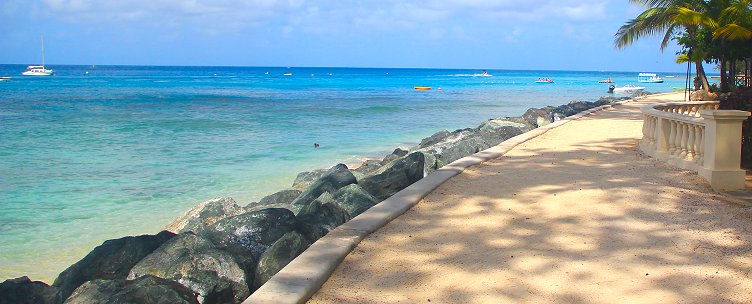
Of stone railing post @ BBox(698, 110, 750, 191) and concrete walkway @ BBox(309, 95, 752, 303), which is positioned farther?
stone railing post @ BBox(698, 110, 750, 191)

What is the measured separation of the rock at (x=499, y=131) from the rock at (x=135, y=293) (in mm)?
10378

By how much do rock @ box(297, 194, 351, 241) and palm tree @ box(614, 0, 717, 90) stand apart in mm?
20018

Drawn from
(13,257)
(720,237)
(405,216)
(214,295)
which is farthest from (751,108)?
(13,257)

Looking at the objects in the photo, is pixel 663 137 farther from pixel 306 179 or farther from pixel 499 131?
pixel 499 131

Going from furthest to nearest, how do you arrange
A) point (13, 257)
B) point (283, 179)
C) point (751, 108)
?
point (283, 179), point (751, 108), point (13, 257)

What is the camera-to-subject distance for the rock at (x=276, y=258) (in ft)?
16.6

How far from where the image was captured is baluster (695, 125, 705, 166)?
7895 millimetres

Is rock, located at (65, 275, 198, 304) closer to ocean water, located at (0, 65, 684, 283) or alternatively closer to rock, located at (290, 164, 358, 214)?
ocean water, located at (0, 65, 684, 283)

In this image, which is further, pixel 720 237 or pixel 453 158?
pixel 453 158

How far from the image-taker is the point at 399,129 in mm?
25422

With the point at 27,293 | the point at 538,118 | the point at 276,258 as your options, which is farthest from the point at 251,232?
the point at 538,118

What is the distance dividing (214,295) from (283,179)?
29.6 feet

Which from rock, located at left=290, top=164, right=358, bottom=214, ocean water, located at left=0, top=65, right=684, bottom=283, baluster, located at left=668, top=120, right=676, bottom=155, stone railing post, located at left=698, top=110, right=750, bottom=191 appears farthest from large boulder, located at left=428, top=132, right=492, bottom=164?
stone railing post, located at left=698, top=110, right=750, bottom=191

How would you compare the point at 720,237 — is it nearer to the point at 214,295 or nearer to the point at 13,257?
the point at 214,295
